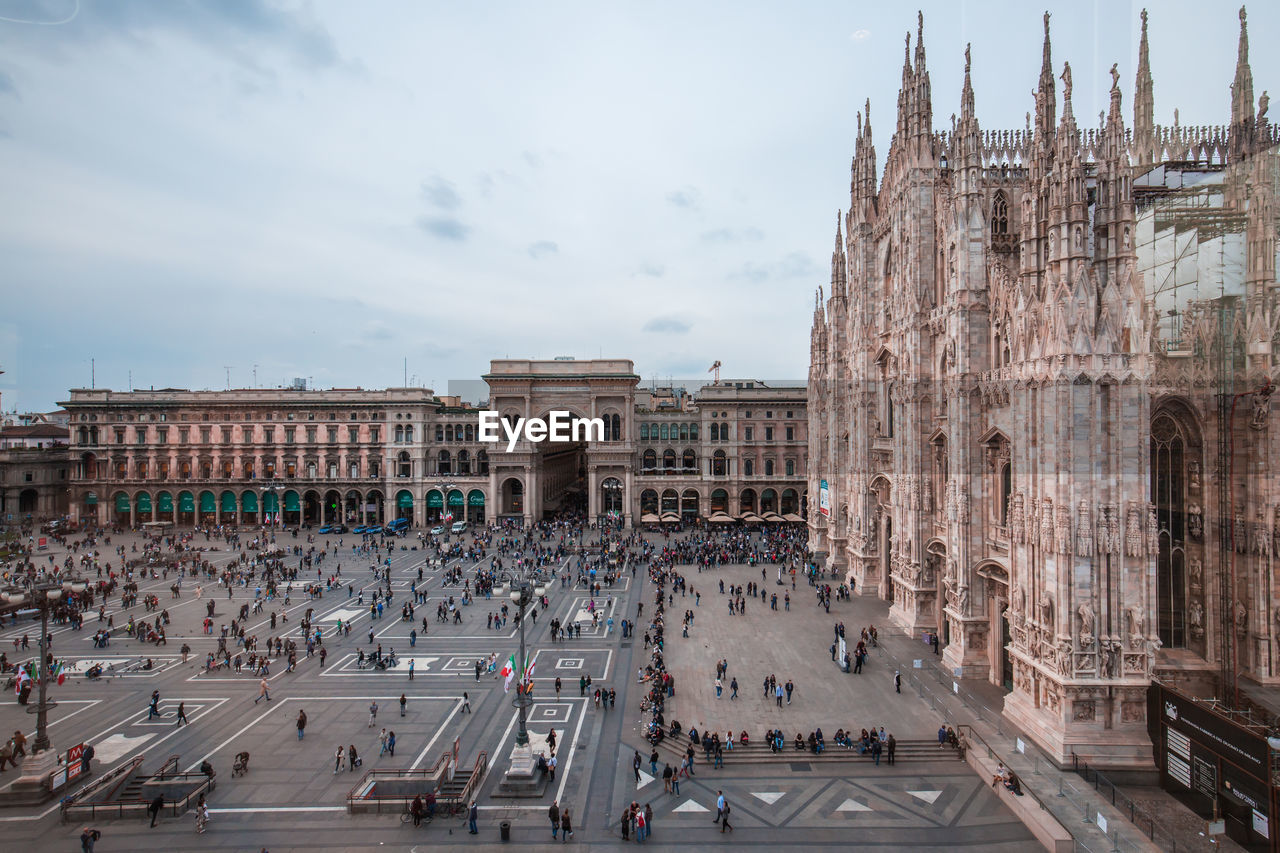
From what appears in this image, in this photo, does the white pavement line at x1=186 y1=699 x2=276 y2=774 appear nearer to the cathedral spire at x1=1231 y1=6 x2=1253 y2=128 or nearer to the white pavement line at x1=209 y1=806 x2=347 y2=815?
the white pavement line at x1=209 y1=806 x2=347 y2=815

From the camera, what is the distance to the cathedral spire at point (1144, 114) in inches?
1152

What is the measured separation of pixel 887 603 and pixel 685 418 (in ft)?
136

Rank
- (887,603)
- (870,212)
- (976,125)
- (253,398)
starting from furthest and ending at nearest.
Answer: (253,398) < (870,212) < (887,603) < (976,125)

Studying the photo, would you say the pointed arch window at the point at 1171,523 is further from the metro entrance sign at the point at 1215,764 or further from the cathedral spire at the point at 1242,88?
the cathedral spire at the point at 1242,88

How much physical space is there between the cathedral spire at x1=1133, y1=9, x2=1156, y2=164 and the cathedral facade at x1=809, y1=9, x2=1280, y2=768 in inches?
8.7

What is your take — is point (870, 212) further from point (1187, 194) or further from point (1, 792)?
point (1, 792)

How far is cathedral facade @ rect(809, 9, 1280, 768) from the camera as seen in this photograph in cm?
2000

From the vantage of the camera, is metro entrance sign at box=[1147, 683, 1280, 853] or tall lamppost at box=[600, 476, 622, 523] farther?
tall lamppost at box=[600, 476, 622, 523]

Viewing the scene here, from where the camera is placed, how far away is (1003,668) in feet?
85.6

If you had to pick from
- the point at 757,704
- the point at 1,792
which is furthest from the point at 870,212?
the point at 1,792

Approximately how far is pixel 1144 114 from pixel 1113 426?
775 inches

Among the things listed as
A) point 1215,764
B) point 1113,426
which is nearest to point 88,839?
point 1215,764

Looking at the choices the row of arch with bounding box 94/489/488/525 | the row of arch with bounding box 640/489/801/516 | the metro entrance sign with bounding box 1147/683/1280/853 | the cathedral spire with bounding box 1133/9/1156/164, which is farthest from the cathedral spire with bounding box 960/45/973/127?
the row of arch with bounding box 94/489/488/525

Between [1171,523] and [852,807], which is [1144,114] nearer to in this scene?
[1171,523]
